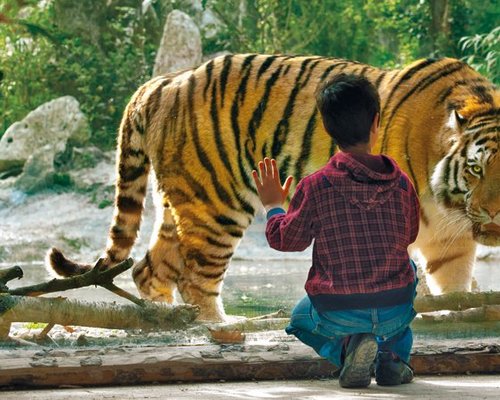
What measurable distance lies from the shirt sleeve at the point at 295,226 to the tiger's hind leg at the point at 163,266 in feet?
8.53

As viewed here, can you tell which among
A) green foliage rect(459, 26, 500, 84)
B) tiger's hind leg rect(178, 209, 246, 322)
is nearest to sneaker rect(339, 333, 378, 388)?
tiger's hind leg rect(178, 209, 246, 322)

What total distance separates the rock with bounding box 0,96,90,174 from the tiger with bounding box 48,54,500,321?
1044 centimetres

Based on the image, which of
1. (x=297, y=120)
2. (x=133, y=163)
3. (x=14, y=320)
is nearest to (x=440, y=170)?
(x=297, y=120)

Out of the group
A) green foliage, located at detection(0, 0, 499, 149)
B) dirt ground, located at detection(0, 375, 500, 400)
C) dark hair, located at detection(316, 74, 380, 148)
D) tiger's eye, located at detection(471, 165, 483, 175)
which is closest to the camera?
dirt ground, located at detection(0, 375, 500, 400)

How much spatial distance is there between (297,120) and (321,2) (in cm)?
1436

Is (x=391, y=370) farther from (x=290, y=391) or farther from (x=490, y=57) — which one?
(x=490, y=57)

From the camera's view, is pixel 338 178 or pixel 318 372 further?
pixel 318 372

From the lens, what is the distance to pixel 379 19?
68.1ft

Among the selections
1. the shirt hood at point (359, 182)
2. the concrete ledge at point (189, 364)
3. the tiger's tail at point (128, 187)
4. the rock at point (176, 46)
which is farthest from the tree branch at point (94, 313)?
the rock at point (176, 46)

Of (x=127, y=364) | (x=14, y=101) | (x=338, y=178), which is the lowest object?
(x=14, y=101)

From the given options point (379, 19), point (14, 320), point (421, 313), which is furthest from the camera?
point (379, 19)

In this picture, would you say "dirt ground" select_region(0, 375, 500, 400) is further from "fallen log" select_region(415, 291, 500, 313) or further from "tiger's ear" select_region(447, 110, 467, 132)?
"tiger's ear" select_region(447, 110, 467, 132)

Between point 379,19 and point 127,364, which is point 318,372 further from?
point 379,19

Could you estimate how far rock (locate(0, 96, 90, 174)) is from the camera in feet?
54.8
